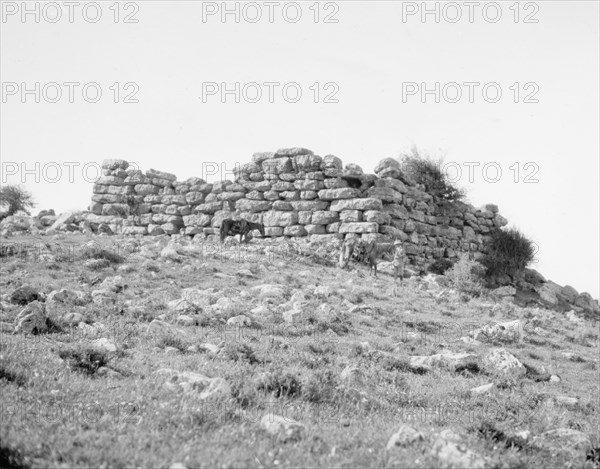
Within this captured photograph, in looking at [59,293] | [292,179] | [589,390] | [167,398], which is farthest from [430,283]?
[167,398]

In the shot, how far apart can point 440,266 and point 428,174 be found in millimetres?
4148

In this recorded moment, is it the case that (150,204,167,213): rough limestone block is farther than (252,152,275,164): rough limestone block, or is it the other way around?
(150,204,167,213): rough limestone block

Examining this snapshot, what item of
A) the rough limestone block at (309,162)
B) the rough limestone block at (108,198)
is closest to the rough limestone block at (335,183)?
the rough limestone block at (309,162)

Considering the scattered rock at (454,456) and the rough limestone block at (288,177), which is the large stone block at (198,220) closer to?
the rough limestone block at (288,177)

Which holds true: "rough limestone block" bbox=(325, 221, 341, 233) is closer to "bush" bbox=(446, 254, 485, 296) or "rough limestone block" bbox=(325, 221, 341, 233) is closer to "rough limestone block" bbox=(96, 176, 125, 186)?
"bush" bbox=(446, 254, 485, 296)

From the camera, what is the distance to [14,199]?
2998 centimetres

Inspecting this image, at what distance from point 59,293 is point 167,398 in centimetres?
543

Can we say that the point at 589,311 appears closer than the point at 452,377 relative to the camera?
No

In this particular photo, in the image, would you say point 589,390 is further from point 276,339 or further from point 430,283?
point 430,283

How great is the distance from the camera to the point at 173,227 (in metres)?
24.0

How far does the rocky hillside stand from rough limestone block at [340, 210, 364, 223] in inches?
249

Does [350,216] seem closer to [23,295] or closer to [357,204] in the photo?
[357,204]

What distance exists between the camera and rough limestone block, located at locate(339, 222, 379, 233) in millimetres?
20891

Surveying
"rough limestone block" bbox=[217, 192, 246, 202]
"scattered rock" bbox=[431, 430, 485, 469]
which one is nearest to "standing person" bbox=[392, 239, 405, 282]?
"rough limestone block" bbox=[217, 192, 246, 202]
